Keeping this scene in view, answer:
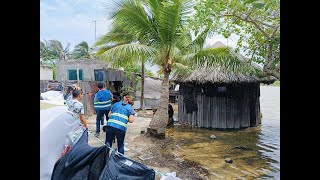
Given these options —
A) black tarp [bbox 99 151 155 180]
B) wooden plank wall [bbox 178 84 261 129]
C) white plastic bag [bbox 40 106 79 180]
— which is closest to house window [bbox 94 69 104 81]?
wooden plank wall [bbox 178 84 261 129]

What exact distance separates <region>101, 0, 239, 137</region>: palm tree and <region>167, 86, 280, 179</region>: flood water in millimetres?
1371

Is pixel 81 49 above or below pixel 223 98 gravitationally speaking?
above

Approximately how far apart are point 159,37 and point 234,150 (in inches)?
175

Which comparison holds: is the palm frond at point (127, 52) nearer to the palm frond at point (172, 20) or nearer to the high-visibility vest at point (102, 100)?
the palm frond at point (172, 20)

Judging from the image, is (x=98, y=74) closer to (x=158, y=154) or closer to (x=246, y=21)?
(x=158, y=154)

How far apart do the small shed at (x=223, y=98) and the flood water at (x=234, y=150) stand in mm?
476

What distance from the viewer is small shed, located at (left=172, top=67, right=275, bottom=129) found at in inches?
421

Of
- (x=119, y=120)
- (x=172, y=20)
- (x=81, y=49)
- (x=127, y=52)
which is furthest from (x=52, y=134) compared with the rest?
(x=81, y=49)

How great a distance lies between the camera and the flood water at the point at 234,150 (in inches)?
241

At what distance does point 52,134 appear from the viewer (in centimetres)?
381

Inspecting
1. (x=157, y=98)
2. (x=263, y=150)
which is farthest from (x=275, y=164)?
(x=157, y=98)

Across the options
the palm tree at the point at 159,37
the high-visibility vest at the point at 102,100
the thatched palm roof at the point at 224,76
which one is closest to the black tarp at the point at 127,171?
the high-visibility vest at the point at 102,100
